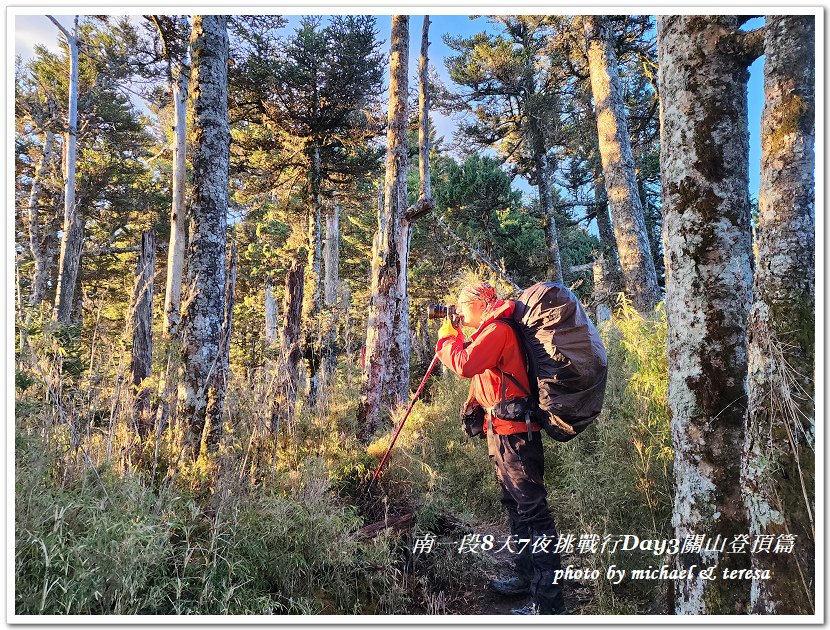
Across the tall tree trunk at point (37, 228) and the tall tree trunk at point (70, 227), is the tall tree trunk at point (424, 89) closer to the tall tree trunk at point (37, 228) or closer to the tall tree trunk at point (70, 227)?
the tall tree trunk at point (70, 227)

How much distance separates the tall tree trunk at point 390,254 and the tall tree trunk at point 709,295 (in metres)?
3.76

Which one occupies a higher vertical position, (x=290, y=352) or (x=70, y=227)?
(x=70, y=227)

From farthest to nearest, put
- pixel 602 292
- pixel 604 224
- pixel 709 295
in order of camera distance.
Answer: pixel 604 224 < pixel 602 292 < pixel 709 295

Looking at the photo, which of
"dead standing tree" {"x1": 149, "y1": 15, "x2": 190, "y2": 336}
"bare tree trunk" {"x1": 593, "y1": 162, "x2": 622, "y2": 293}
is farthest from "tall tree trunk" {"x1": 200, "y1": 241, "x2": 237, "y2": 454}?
"bare tree trunk" {"x1": 593, "y1": 162, "x2": 622, "y2": 293}

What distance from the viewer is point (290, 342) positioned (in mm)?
5211

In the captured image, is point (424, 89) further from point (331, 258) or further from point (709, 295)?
point (709, 295)

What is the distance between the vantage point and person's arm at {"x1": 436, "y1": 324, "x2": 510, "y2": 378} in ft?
9.87

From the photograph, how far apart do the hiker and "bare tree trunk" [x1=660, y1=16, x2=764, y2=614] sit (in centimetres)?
84

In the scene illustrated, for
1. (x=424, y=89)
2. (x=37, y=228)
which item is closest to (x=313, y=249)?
(x=424, y=89)

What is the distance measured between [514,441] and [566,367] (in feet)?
2.25

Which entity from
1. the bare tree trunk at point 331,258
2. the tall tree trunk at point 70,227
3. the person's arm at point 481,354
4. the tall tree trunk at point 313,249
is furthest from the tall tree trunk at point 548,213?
the tall tree trunk at point 70,227

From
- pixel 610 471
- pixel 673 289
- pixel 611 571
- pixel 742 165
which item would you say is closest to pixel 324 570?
pixel 611 571

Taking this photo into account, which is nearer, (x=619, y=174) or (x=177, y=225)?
(x=619, y=174)

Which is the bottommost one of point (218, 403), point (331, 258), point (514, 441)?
point (514, 441)
